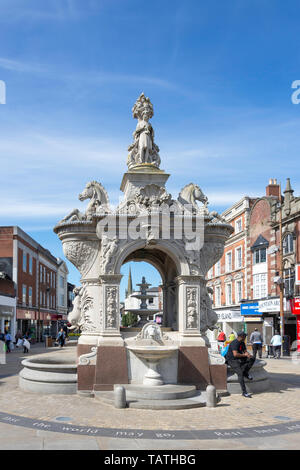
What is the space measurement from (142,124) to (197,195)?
279cm

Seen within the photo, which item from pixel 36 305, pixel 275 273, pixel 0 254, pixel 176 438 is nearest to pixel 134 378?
pixel 176 438

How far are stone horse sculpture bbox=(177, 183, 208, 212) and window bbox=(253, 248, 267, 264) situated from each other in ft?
83.5

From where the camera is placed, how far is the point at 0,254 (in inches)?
1666

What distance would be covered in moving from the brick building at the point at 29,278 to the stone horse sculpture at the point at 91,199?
2989cm

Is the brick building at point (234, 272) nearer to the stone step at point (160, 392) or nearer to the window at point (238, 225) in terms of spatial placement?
the window at point (238, 225)

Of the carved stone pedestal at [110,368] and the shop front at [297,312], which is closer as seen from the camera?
the carved stone pedestal at [110,368]

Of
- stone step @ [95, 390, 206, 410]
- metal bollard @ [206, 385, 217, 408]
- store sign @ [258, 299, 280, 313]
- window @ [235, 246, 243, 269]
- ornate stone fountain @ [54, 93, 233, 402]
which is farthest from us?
window @ [235, 246, 243, 269]

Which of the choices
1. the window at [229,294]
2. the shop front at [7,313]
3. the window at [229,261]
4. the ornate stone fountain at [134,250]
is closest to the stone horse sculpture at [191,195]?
the ornate stone fountain at [134,250]

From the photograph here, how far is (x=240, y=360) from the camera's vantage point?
470 inches

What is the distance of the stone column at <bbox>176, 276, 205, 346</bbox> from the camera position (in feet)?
40.6

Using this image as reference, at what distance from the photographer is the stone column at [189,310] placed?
40.6ft

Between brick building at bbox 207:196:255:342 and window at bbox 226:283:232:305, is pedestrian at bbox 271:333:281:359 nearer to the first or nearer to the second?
brick building at bbox 207:196:255:342

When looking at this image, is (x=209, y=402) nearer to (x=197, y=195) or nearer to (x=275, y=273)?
(x=197, y=195)

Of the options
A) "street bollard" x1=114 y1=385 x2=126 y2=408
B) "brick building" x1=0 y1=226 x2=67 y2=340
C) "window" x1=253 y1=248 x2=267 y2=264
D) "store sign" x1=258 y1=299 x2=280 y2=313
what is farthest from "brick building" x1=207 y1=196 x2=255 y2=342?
"street bollard" x1=114 y1=385 x2=126 y2=408
